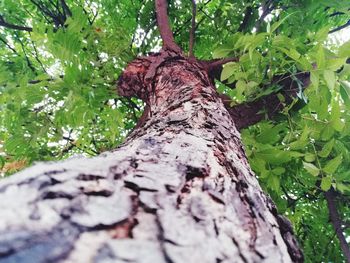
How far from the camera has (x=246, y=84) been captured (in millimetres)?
1712

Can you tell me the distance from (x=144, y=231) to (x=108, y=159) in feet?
0.63

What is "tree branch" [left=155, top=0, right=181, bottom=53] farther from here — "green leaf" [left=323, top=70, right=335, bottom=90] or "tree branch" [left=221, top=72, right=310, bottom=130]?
"green leaf" [left=323, top=70, right=335, bottom=90]

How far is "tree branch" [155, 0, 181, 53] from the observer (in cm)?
216

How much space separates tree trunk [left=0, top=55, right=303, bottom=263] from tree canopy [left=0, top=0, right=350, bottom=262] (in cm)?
83

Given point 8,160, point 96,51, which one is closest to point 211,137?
point 96,51

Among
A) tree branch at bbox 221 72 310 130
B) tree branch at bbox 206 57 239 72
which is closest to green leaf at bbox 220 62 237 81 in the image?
tree branch at bbox 221 72 310 130

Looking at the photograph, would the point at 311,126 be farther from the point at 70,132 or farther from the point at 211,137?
the point at 70,132

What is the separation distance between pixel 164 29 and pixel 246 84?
94 centimetres

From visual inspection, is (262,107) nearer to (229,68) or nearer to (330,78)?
(229,68)

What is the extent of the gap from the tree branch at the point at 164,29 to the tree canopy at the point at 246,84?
0.24m

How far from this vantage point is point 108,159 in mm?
572

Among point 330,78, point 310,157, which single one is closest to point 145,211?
point 330,78

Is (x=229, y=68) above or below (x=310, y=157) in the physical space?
above

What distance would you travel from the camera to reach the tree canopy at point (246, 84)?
1.64 m
